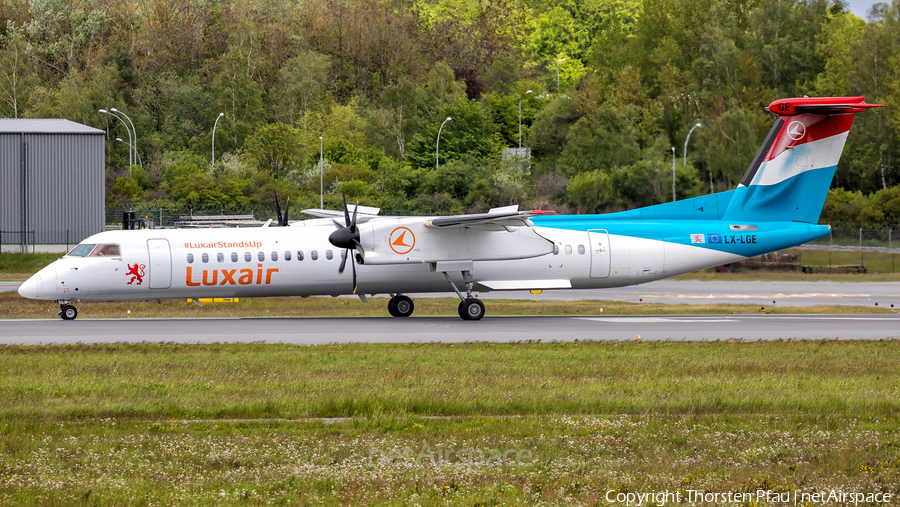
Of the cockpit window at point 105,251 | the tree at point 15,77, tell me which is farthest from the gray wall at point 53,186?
the tree at point 15,77

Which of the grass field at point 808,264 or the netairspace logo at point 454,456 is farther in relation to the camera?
the grass field at point 808,264

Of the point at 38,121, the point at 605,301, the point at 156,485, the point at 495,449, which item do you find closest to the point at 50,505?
the point at 156,485

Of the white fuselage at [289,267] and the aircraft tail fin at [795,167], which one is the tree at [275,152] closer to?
the white fuselage at [289,267]

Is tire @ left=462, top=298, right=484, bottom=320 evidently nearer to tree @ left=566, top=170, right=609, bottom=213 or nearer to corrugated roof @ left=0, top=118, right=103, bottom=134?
corrugated roof @ left=0, top=118, right=103, bottom=134

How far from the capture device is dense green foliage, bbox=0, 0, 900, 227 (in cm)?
7244

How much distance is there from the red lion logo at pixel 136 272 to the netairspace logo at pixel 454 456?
18354 millimetres

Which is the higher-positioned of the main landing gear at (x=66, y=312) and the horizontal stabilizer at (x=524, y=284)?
the horizontal stabilizer at (x=524, y=284)

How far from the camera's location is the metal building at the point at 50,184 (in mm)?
57031

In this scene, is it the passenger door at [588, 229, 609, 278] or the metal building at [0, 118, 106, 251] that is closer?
the passenger door at [588, 229, 609, 278]

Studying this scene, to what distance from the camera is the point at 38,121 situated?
61.6 m

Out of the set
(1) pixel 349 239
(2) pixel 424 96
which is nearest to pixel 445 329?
(1) pixel 349 239

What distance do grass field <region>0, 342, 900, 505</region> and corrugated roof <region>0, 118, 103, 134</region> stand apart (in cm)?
4324

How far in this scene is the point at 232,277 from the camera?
27250 millimetres

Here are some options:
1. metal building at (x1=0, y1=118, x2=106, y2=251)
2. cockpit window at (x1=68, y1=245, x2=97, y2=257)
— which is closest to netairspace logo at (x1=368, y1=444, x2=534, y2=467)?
cockpit window at (x1=68, y1=245, x2=97, y2=257)
